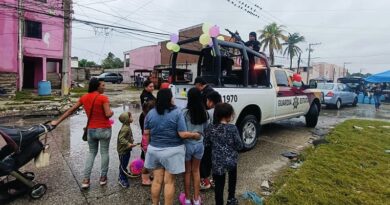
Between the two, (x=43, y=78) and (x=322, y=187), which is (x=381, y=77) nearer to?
(x=322, y=187)

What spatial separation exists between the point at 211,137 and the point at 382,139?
6.31 meters

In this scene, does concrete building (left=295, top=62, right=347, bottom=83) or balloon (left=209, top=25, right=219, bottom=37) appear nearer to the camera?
balloon (left=209, top=25, right=219, bottom=37)

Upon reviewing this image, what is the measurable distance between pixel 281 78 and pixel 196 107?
4.46m

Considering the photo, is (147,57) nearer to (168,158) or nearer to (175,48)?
(175,48)

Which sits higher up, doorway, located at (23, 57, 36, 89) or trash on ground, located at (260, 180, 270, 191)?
doorway, located at (23, 57, 36, 89)

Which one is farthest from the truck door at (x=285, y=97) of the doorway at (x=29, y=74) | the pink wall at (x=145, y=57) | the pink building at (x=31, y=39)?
the pink wall at (x=145, y=57)

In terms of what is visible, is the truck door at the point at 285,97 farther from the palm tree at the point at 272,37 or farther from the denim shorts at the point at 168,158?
the palm tree at the point at 272,37

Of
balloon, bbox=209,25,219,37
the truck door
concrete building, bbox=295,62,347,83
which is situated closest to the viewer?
balloon, bbox=209,25,219,37

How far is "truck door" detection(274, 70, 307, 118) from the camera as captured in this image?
22.5ft

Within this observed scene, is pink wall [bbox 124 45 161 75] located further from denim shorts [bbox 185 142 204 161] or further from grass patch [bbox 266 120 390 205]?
denim shorts [bbox 185 142 204 161]

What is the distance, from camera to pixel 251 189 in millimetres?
4066

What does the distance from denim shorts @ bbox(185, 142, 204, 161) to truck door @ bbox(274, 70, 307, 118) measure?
3.96 m

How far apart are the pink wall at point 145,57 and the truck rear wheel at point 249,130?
34.7m

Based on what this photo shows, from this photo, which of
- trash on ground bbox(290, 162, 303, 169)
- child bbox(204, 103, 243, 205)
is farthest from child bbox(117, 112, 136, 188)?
trash on ground bbox(290, 162, 303, 169)
